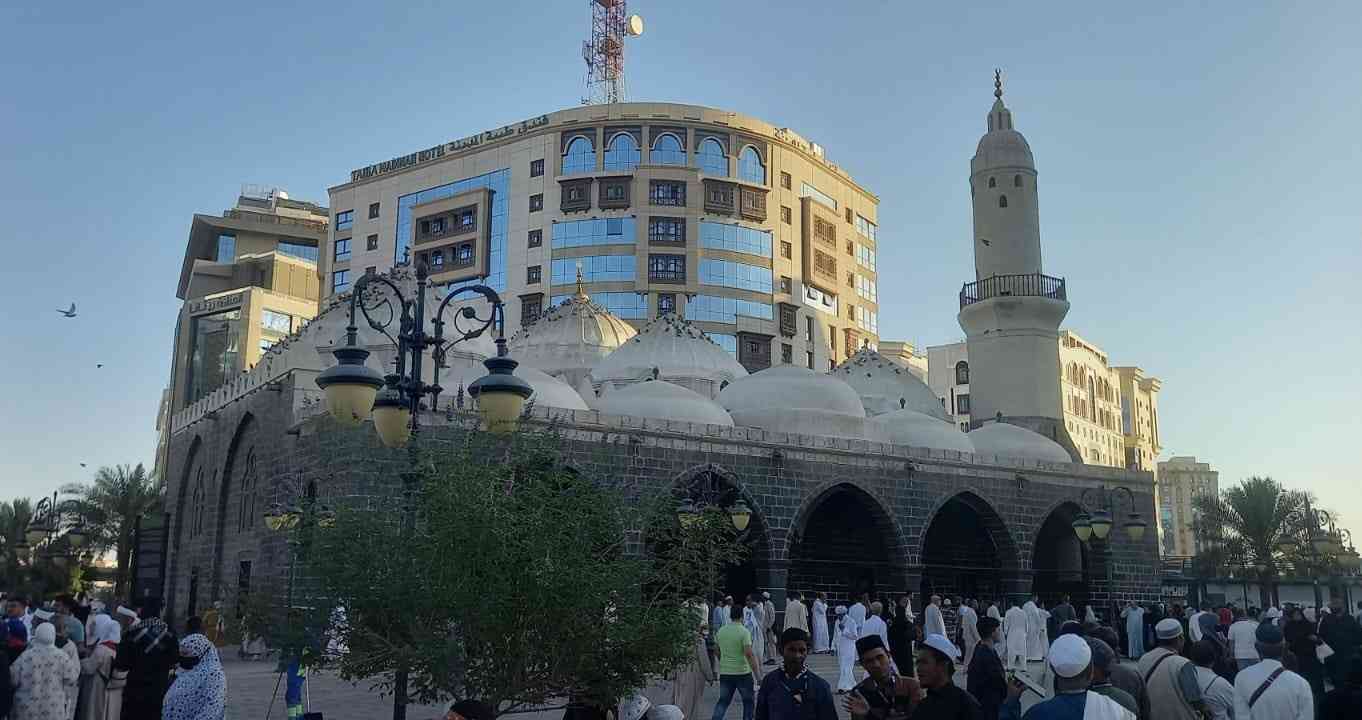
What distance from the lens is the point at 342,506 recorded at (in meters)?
6.61

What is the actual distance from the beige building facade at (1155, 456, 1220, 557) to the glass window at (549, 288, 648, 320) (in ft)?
162

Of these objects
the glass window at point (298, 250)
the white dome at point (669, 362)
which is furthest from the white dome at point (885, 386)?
the glass window at point (298, 250)

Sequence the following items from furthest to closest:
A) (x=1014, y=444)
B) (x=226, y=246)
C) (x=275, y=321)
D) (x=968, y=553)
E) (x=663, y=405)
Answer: (x=226, y=246) < (x=275, y=321) < (x=1014, y=444) < (x=968, y=553) < (x=663, y=405)

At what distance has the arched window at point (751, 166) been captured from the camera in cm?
5225

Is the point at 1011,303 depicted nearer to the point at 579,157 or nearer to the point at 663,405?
the point at 663,405

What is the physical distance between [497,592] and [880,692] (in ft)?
7.00

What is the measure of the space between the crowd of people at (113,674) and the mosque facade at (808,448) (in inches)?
416

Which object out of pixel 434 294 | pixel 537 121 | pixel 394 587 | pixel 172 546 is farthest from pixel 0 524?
pixel 394 587

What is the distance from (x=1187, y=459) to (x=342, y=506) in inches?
4101

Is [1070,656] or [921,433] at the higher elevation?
[921,433]

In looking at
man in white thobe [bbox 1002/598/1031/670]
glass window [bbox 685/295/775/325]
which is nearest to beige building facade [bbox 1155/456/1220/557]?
glass window [bbox 685/295/775/325]

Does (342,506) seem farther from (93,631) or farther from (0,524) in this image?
(0,524)

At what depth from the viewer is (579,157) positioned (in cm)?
5131

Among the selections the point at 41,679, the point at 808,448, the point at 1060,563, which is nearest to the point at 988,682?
the point at 41,679
